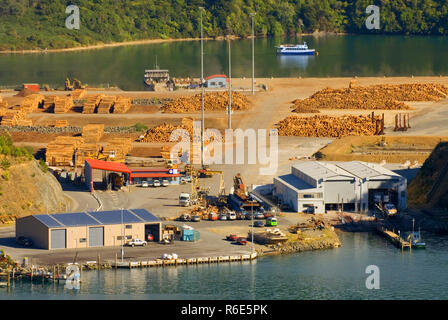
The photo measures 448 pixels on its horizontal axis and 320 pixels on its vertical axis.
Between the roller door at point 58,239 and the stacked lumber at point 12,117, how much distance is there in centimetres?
5908

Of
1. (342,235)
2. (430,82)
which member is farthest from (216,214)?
(430,82)

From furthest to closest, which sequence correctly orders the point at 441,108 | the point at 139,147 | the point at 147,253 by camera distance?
1. the point at 441,108
2. the point at 139,147
3. the point at 147,253

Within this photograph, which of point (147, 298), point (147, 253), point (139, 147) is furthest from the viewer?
point (139, 147)

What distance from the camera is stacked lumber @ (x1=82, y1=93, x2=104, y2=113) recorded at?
537ft

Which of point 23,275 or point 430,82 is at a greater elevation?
point 430,82

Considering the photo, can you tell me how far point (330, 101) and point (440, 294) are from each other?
3182 inches

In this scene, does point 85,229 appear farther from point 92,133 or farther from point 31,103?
point 31,103

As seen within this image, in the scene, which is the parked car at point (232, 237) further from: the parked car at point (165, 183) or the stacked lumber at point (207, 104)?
the stacked lumber at point (207, 104)

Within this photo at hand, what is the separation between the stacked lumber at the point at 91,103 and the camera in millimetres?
163625

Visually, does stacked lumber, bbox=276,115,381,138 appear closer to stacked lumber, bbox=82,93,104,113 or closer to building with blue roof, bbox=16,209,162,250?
stacked lumber, bbox=82,93,104,113

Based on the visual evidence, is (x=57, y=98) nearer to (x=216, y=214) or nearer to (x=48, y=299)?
(x=216, y=214)

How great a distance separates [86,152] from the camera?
130 meters

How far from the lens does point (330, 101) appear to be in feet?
546

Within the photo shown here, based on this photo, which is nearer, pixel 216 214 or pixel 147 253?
pixel 147 253
